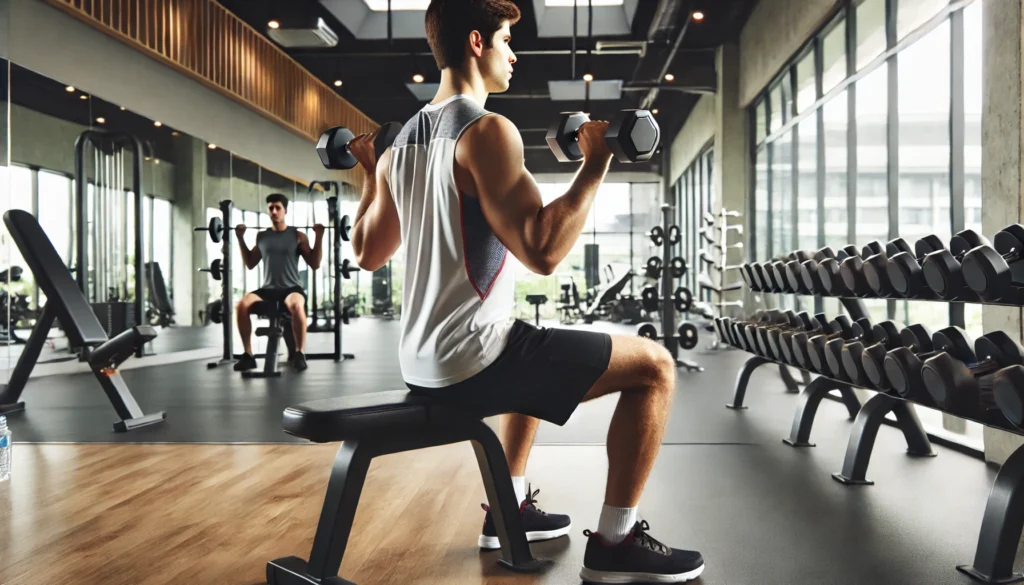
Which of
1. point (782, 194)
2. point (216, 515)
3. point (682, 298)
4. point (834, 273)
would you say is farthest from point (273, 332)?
point (782, 194)

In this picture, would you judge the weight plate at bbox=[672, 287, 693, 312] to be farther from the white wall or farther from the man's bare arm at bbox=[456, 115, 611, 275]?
the man's bare arm at bbox=[456, 115, 611, 275]

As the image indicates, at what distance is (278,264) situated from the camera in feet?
19.9

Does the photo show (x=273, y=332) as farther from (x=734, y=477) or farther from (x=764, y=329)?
(x=734, y=477)

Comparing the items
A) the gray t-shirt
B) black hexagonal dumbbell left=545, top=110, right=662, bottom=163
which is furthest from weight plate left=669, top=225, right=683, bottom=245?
black hexagonal dumbbell left=545, top=110, right=662, bottom=163

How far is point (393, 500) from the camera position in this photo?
8.07 feet

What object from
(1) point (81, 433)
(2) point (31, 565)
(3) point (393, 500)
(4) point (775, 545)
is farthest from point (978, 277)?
(1) point (81, 433)

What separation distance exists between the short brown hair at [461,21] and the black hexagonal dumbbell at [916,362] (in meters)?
1.36

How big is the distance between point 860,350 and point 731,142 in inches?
241

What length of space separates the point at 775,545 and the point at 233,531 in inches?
54.7

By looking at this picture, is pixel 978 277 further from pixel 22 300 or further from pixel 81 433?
pixel 22 300

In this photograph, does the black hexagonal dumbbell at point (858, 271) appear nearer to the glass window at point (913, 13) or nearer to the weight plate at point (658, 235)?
the glass window at point (913, 13)

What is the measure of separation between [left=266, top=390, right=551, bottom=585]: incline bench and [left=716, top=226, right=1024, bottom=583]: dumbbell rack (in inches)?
42.0

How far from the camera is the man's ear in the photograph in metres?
1.71

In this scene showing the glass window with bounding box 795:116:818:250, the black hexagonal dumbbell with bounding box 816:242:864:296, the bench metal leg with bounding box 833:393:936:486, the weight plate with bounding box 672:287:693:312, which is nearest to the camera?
the bench metal leg with bounding box 833:393:936:486
